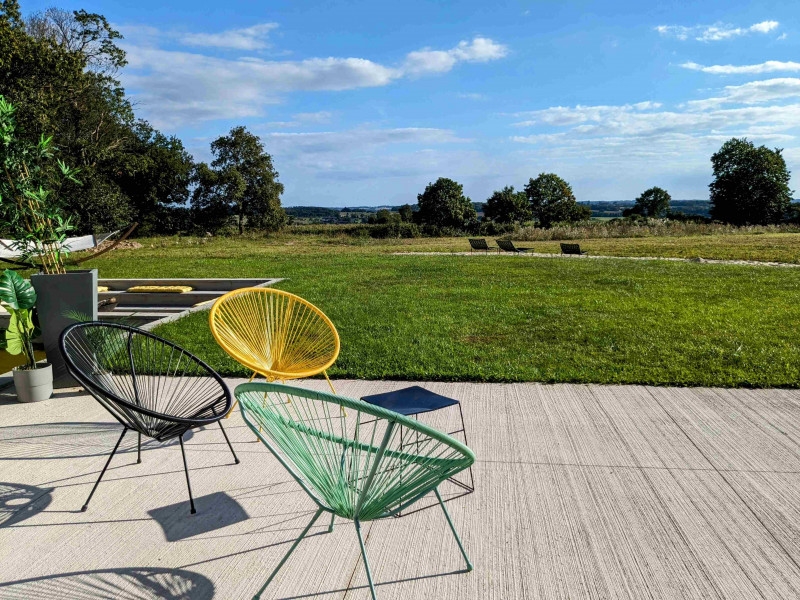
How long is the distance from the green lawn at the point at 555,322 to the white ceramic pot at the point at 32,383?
51.4 inches

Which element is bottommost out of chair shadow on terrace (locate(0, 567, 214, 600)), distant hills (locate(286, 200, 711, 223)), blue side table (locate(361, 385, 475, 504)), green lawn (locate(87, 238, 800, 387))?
chair shadow on terrace (locate(0, 567, 214, 600))

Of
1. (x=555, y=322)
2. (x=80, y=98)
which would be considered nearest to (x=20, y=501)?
(x=555, y=322)

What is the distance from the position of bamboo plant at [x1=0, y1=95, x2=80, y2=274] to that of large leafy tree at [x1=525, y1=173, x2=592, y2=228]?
5949 centimetres

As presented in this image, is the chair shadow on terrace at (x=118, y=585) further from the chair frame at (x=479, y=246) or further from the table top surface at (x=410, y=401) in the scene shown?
the chair frame at (x=479, y=246)

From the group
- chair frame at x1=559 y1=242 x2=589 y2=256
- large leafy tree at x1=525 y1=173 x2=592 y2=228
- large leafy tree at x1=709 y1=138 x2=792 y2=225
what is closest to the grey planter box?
chair frame at x1=559 y1=242 x2=589 y2=256

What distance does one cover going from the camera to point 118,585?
205 centimetres

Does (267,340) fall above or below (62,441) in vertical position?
above

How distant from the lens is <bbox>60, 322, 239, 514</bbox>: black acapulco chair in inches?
94.3

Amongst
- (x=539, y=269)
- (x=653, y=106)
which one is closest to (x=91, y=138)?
(x=539, y=269)

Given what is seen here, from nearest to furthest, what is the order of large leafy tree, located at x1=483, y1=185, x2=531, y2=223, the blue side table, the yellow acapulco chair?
the blue side table
the yellow acapulco chair
large leafy tree, located at x1=483, y1=185, x2=531, y2=223

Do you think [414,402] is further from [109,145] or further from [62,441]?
[109,145]

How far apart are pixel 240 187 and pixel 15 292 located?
113ft

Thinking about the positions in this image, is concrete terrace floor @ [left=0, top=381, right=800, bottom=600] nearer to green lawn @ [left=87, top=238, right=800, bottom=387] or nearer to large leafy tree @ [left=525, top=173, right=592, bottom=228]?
green lawn @ [left=87, top=238, right=800, bottom=387]

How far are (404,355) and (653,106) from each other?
2605 centimetres
